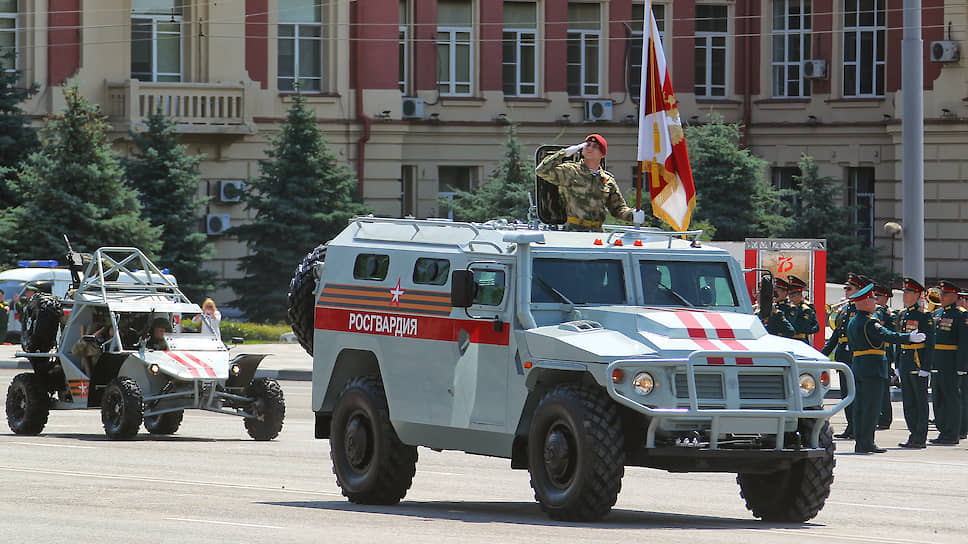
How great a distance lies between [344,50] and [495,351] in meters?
32.6

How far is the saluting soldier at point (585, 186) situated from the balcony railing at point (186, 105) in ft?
93.3

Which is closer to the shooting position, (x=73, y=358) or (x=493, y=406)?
(x=493, y=406)

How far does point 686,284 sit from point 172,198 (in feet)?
98.6

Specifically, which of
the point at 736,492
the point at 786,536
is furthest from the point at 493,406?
the point at 736,492

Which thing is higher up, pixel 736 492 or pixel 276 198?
pixel 276 198

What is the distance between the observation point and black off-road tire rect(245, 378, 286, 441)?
22328mm

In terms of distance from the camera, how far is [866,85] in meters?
46.5

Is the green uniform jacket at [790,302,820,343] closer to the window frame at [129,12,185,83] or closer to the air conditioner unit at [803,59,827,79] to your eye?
the air conditioner unit at [803,59,827,79]

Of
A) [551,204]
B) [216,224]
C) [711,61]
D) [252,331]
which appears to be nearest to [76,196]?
[216,224]

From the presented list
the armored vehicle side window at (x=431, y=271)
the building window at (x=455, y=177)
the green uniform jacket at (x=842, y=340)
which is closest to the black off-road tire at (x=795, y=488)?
the armored vehicle side window at (x=431, y=271)

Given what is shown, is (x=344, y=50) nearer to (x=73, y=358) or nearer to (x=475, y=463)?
(x=73, y=358)

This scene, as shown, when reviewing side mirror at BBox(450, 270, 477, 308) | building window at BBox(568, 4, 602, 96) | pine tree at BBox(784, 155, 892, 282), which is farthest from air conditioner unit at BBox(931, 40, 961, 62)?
side mirror at BBox(450, 270, 477, 308)

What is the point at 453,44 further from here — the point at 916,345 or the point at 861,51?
the point at 916,345

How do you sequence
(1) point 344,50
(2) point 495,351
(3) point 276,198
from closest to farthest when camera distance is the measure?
(2) point 495,351 < (3) point 276,198 < (1) point 344,50
